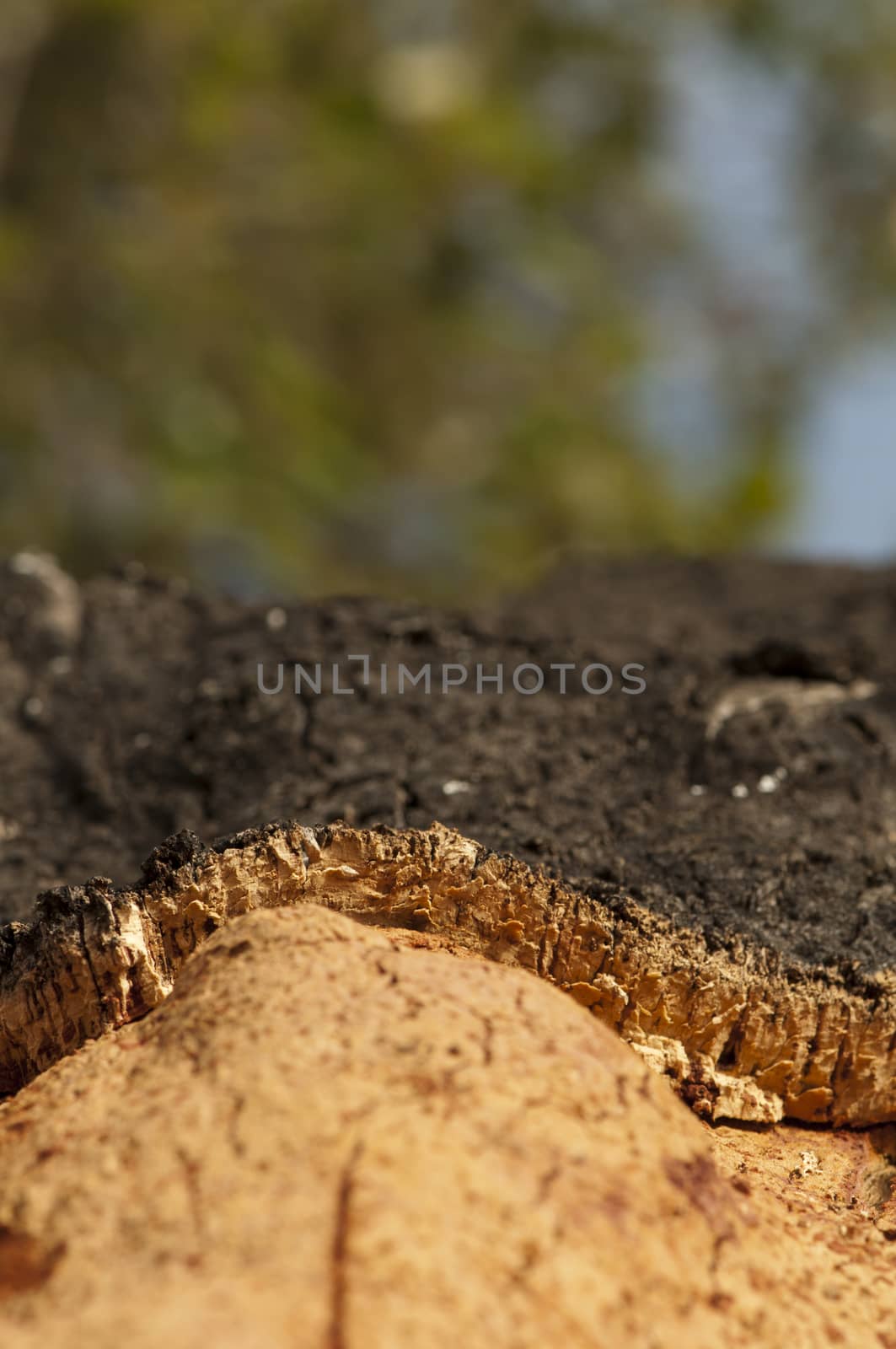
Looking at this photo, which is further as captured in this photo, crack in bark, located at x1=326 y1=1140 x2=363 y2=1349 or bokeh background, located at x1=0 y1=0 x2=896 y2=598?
bokeh background, located at x1=0 y1=0 x2=896 y2=598

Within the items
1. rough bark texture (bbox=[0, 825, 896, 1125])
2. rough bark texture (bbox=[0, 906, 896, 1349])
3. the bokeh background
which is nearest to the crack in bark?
rough bark texture (bbox=[0, 906, 896, 1349])

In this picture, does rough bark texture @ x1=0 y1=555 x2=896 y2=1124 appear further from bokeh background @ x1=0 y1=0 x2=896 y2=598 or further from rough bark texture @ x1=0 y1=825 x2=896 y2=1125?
bokeh background @ x1=0 y1=0 x2=896 y2=598

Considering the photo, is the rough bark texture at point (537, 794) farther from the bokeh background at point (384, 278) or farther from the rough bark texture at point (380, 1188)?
the bokeh background at point (384, 278)

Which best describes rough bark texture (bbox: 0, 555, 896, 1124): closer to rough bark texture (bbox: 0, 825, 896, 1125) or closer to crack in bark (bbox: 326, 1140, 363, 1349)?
rough bark texture (bbox: 0, 825, 896, 1125)

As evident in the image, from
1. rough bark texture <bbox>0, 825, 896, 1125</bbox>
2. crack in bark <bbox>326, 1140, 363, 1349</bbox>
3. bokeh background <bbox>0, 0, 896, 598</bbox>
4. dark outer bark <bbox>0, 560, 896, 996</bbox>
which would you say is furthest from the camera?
bokeh background <bbox>0, 0, 896, 598</bbox>

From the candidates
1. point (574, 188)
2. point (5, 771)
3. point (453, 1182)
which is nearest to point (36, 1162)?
point (453, 1182)

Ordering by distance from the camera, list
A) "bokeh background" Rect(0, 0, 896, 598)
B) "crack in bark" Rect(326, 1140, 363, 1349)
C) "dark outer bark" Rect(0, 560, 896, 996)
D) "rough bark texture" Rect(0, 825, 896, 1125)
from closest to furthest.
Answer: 1. "crack in bark" Rect(326, 1140, 363, 1349)
2. "rough bark texture" Rect(0, 825, 896, 1125)
3. "dark outer bark" Rect(0, 560, 896, 996)
4. "bokeh background" Rect(0, 0, 896, 598)

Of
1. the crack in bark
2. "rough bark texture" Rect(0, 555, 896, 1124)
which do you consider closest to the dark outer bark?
"rough bark texture" Rect(0, 555, 896, 1124)
